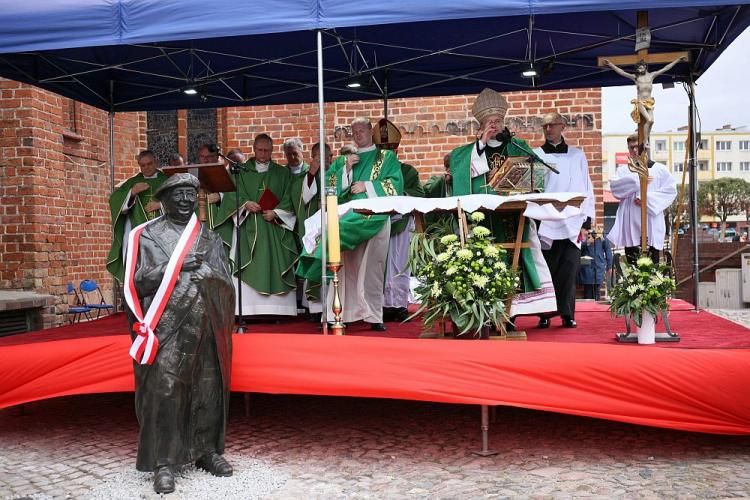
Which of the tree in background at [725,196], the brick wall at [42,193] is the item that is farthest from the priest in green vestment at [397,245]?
the tree in background at [725,196]

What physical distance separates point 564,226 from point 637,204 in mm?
667

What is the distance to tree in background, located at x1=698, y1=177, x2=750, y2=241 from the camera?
46.2 metres

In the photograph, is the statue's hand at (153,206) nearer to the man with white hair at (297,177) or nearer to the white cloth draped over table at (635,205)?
the man with white hair at (297,177)

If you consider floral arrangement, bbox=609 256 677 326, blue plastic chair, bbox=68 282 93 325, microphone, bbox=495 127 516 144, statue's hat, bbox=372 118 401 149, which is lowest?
blue plastic chair, bbox=68 282 93 325

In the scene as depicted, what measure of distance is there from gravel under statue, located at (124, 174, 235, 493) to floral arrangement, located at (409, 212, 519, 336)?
1379mm

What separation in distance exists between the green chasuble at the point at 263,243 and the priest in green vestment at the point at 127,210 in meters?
0.89

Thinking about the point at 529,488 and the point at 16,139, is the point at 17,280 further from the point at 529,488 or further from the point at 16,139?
the point at 529,488

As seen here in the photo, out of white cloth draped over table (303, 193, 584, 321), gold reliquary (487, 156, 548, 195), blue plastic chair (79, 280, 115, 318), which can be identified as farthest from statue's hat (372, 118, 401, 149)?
blue plastic chair (79, 280, 115, 318)

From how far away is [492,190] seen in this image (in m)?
6.07

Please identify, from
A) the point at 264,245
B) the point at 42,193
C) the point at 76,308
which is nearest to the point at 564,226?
the point at 264,245

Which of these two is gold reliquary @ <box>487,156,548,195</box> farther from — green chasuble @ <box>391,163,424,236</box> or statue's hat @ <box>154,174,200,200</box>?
statue's hat @ <box>154,174,200,200</box>

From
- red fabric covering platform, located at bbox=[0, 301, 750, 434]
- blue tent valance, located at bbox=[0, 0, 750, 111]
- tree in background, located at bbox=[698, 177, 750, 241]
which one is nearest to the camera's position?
red fabric covering platform, located at bbox=[0, 301, 750, 434]

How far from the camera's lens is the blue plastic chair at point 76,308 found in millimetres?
9372

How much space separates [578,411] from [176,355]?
94.7 inches
